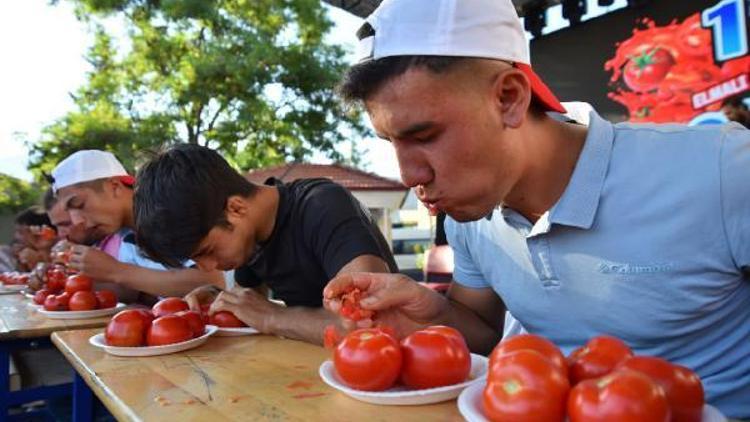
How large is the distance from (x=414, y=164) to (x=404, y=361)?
444mm

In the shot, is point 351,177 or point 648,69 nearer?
point 648,69

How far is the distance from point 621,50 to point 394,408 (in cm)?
702

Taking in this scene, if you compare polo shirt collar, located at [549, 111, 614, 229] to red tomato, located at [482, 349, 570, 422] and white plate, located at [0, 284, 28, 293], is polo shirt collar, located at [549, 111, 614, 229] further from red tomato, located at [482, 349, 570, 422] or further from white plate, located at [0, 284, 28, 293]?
white plate, located at [0, 284, 28, 293]

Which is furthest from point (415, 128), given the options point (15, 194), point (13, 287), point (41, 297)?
point (15, 194)

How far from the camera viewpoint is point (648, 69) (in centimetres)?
693

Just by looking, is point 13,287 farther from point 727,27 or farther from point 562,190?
point 727,27

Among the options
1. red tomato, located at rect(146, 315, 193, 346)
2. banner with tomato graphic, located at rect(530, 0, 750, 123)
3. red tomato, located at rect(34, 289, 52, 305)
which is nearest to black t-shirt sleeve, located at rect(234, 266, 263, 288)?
red tomato, located at rect(146, 315, 193, 346)

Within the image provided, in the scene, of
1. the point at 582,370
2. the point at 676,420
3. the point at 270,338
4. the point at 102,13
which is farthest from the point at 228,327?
the point at 102,13

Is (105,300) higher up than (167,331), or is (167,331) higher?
(167,331)

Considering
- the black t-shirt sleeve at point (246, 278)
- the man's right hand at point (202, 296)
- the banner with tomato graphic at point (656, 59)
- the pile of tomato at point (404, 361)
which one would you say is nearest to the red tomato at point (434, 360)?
the pile of tomato at point (404, 361)

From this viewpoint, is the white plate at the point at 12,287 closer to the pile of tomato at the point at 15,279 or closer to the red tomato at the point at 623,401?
the pile of tomato at the point at 15,279

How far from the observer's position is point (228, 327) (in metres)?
2.29

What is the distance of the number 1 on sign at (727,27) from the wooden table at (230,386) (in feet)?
19.6

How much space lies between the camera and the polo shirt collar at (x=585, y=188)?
1498 millimetres
